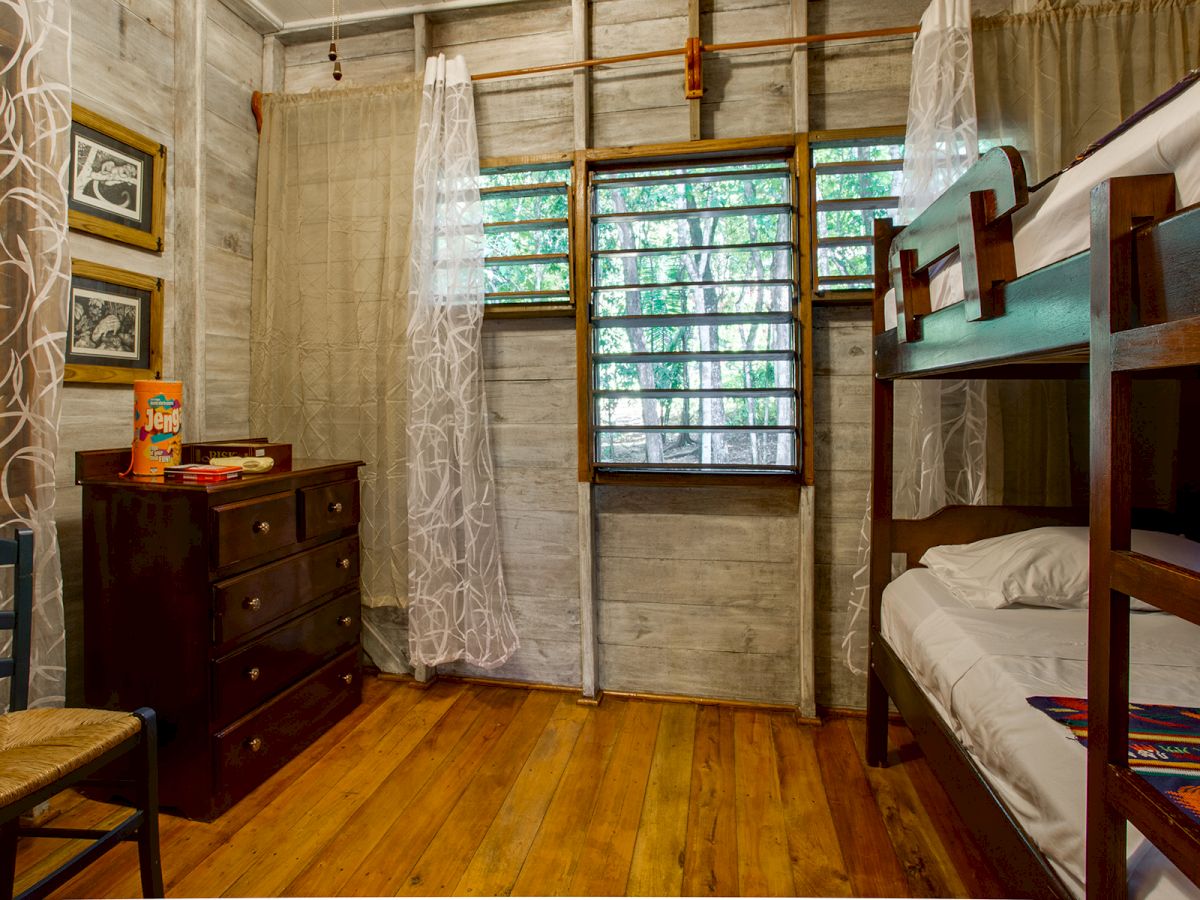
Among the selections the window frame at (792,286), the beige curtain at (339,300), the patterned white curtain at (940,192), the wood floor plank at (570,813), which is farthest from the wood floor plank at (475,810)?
the patterned white curtain at (940,192)

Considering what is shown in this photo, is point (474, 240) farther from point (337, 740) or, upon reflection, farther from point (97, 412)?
point (337, 740)

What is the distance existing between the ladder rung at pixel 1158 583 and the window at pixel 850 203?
63.0 inches

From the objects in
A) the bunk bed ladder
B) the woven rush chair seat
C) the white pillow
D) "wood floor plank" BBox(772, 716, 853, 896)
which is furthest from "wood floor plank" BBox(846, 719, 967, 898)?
the woven rush chair seat

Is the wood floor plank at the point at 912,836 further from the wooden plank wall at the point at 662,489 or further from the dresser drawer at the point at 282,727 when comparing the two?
the dresser drawer at the point at 282,727

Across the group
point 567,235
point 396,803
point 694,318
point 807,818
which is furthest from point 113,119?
point 807,818

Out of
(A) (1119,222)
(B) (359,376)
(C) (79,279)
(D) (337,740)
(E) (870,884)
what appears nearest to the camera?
(A) (1119,222)

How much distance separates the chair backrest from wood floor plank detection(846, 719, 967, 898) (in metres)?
1.99

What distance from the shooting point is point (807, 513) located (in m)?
2.21

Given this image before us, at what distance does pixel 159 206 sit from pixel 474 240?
1.04m

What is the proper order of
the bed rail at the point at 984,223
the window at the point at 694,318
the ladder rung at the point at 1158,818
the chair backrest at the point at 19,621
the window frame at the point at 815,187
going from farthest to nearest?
the window at the point at 694,318, the window frame at the point at 815,187, the chair backrest at the point at 19,621, the bed rail at the point at 984,223, the ladder rung at the point at 1158,818

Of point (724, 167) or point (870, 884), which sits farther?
point (724, 167)

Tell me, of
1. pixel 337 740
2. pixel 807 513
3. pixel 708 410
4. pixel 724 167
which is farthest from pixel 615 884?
pixel 724 167

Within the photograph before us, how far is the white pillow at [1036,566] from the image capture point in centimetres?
150

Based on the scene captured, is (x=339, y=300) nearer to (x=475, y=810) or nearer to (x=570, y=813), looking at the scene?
(x=475, y=810)
